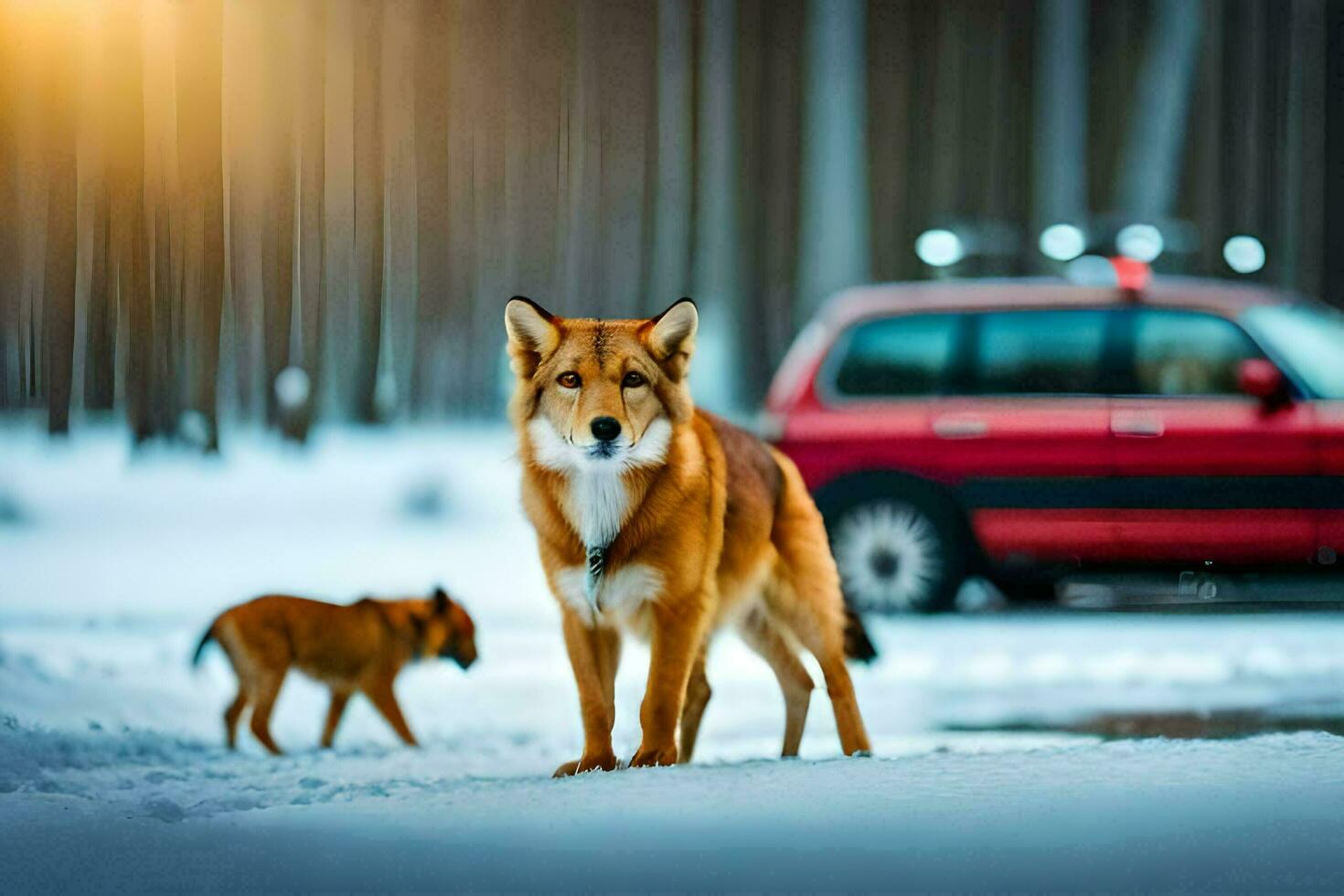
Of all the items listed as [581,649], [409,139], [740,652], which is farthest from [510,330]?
[409,139]

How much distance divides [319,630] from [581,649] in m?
1.68

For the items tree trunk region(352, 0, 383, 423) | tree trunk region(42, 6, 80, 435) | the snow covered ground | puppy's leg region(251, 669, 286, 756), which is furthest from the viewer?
tree trunk region(352, 0, 383, 423)

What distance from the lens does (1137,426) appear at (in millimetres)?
7121

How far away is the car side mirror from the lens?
700 centimetres

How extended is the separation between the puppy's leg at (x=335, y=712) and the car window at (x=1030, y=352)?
334 centimetres

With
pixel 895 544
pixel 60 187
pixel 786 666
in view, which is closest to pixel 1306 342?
pixel 895 544

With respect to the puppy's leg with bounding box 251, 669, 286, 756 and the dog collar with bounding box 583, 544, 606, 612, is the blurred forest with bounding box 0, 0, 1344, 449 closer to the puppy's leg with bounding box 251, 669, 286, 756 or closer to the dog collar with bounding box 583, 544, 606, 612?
the puppy's leg with bounding box 251, 669, 286, 756

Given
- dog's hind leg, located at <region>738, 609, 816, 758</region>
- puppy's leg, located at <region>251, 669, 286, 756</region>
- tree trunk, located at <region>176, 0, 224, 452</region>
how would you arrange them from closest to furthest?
dog's hind leg, located at <region>738, 609, 816, 758</region>, puppy's leg, located at <region>251, 669, 286, 756</region>, tree trunk, located at <region>176, 0, 224, 452</region>

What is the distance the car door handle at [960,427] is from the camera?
726 centimetres

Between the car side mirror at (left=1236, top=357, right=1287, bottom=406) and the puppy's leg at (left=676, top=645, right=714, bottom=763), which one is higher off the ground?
the car side mirror at (left=1236, top=357, right=1287, bottom=406)

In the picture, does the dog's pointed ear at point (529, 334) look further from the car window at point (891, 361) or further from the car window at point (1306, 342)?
the car window at point (1306, 342)

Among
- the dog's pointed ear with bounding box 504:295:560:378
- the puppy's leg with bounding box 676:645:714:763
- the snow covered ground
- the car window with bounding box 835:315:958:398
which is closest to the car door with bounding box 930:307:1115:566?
the car window with bounding box 835:315:958:398

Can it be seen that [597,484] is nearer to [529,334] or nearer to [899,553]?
[529,334]

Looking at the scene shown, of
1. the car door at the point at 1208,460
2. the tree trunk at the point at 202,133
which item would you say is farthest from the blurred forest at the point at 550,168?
the car door at the point at 1208,460
